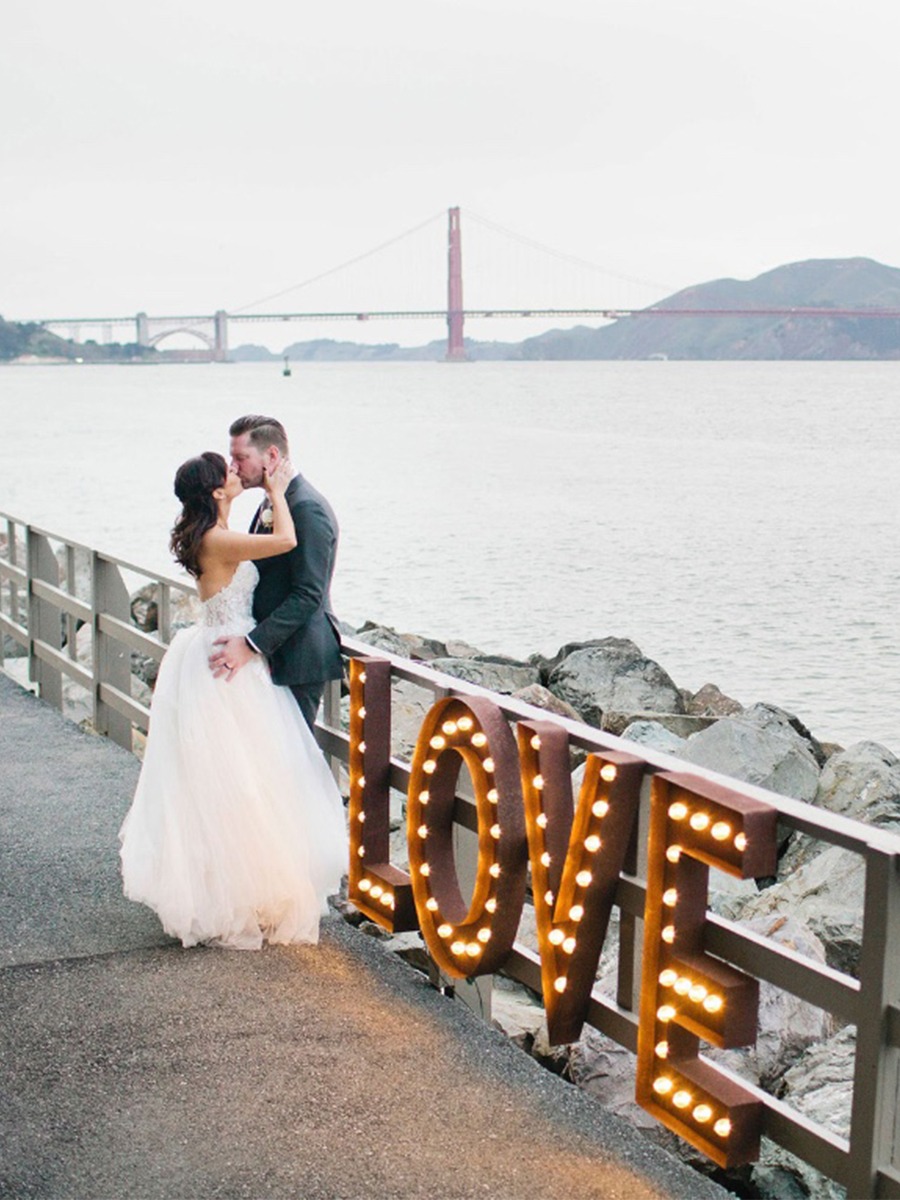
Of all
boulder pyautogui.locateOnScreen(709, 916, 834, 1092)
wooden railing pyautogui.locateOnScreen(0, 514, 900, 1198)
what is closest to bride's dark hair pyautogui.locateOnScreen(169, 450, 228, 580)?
wooden railing pyautogui.locateOnScreen(0, 514, 900, 1198)

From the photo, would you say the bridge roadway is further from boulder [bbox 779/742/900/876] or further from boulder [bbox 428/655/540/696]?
boulder [bbox 428/655/540/696]

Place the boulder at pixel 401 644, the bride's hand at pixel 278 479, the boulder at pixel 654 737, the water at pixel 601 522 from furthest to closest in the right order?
the water at pixel 601 522 → the boulder at pixel 401 644 → the boulder at pixel 654 737 → the bride's hand at pixel 278 479

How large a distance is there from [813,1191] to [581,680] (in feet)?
39.4

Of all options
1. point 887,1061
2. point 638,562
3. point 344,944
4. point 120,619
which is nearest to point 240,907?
point 344,944

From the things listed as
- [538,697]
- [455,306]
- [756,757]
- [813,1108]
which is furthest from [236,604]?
[455,306]

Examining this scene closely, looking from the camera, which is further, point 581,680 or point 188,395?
point 188,395

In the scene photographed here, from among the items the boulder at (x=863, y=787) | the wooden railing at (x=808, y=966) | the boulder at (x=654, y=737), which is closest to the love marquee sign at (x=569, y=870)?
the wooden railing at (x=808, y=966)

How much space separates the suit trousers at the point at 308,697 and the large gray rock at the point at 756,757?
568 centimetres

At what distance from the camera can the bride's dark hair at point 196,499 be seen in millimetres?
5480

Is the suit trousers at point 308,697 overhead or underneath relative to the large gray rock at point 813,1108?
overhead

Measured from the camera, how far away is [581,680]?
16688 millimetres

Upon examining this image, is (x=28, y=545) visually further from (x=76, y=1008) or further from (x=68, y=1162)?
(x=68, y=1162)

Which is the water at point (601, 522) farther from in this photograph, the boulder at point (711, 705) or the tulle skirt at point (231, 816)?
the tulle skirt at point (231, 816)

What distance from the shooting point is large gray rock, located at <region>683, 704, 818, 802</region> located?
11.2 metres
